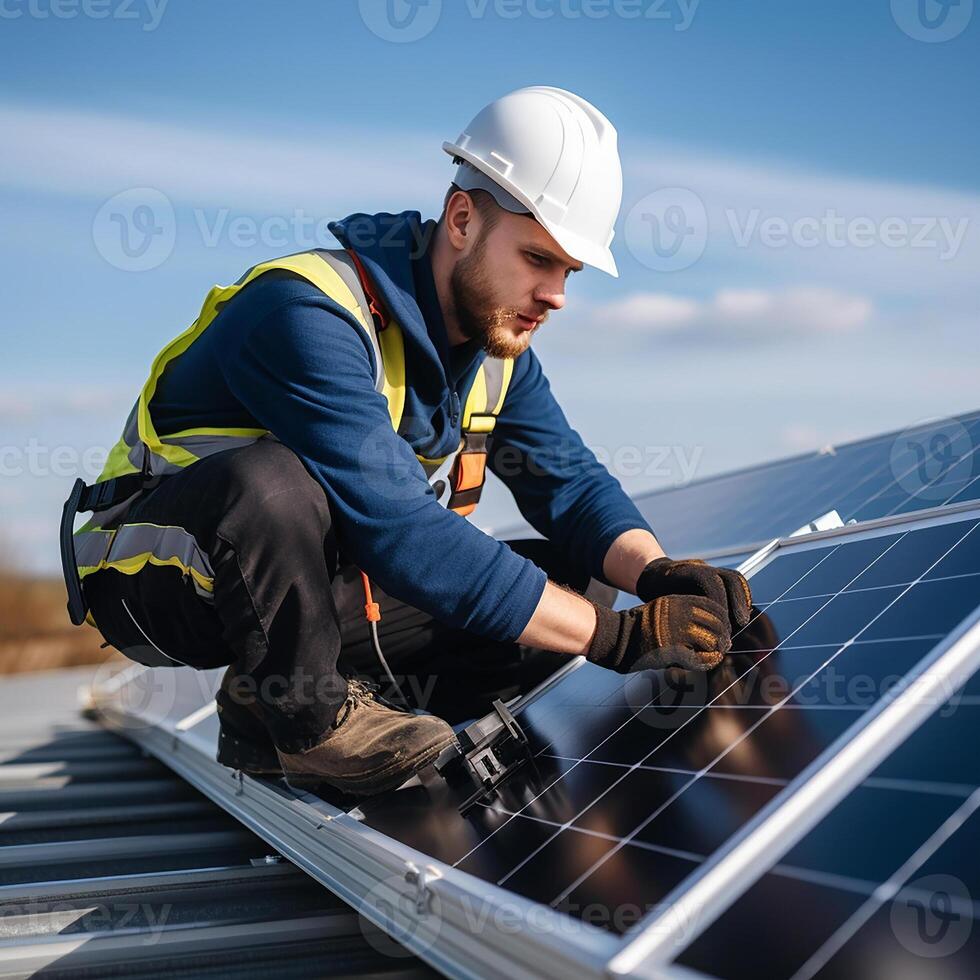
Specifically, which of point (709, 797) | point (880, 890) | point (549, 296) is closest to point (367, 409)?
point (549, 296)

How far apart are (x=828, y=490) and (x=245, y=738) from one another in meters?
3.72

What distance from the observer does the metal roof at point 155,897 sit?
7.30 feet

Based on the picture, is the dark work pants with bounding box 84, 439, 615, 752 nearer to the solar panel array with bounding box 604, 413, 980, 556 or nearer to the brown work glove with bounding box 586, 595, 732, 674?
the brown work glove with bounding box 586, 595, 732, 674

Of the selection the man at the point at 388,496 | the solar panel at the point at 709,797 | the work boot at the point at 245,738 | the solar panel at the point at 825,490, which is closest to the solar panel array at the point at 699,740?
the solar panel at the point at 709,797

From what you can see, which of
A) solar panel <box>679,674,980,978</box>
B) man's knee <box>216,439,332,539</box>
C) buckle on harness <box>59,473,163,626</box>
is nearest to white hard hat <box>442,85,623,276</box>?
man's knee <box>216,439,332,539</box>

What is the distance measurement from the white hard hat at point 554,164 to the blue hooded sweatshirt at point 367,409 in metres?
0.32

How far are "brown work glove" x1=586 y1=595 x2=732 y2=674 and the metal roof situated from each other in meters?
0.86

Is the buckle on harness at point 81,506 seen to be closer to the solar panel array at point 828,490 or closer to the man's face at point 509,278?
the man's face at point 509,278

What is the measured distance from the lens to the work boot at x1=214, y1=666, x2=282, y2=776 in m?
2.92

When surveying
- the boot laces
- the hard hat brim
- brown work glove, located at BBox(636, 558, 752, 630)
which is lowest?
the boot laces

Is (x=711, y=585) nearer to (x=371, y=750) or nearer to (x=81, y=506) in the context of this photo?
(x=371, y=750)

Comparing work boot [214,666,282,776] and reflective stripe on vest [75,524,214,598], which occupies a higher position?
reflective stripe on vest [75,524,214,598]

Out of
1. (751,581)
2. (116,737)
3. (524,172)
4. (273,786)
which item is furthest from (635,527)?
(116,737)

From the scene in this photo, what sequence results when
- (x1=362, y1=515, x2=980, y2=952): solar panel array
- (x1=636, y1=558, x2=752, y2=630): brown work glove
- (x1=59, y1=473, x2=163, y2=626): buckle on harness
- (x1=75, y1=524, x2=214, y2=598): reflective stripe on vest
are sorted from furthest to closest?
(x1=59, y1=473, x2=163, y2=626): buckle on harness < (x1=636, y1=558, x2=752, y2=630): brown work glove < (x1=75, y1=524, x2=214, y2=598): reflective stripe on vest < (x1=362, y1=515, x2=980, y2=952): solar panel array
